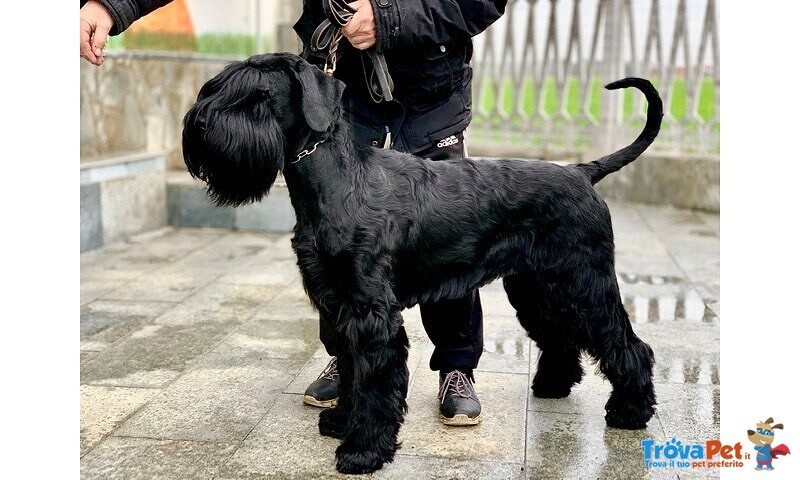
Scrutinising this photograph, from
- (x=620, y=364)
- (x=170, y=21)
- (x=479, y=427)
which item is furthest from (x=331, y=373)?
(x=170, y=21)

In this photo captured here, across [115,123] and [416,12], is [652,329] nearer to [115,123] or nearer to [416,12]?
[416,12]

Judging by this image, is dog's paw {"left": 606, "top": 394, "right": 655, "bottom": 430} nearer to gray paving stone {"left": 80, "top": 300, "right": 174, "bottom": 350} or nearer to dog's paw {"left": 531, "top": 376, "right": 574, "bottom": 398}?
dog's paw {"left": 531, "top": 376, "right": 574, "bottom": 398}

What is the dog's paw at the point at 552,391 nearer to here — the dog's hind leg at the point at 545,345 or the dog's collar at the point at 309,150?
the dog's hind leg at the point at 545,345

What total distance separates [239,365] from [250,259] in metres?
2.38

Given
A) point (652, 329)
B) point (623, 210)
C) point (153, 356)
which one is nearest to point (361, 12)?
point (153, 356)

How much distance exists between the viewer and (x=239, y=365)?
4.05 meters

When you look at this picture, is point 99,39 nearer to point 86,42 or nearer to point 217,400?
point 86,42

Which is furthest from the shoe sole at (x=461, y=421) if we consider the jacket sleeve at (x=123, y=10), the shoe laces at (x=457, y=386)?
the jacket sleeve at (x=123, y=10)

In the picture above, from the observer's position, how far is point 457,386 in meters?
3.45

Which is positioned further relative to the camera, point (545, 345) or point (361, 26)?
point (545, 345)

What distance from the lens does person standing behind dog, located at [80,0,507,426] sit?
3129 millimetres
